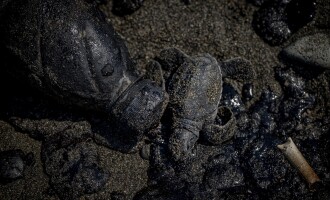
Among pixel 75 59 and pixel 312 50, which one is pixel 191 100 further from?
pixel 312 50

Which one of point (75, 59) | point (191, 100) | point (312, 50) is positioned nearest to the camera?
point (75, 59)

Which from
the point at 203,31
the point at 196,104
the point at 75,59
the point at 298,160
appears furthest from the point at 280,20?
the point at 75,59

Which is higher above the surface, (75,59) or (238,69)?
(75,59)

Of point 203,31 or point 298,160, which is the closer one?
point 298,160

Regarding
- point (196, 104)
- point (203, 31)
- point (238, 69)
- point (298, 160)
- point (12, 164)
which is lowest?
point (12, 164)

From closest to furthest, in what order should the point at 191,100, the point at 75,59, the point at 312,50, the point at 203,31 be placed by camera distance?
the point at 75,59 < the point at 191,100 < the point at 312,50 < the point at 203,31

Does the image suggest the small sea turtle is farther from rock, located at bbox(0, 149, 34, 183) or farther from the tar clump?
rock, located at bbox(0, 149, 34, 183)

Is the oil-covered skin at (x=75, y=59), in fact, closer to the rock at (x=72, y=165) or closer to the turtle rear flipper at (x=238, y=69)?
the rock at (x=72, y=165)
